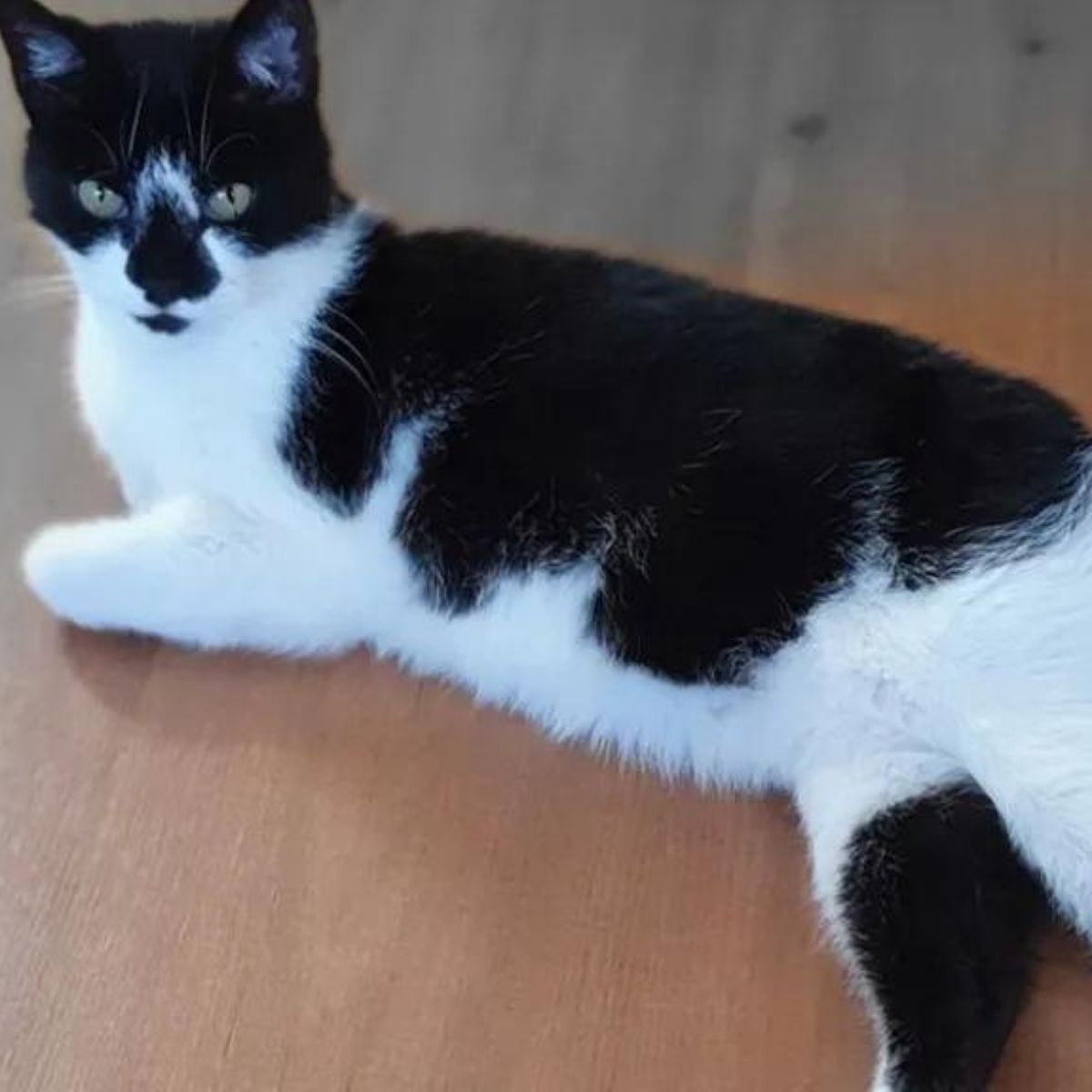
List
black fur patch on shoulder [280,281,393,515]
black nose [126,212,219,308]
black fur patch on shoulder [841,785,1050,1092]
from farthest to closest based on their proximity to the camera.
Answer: black fur patch on shoulder [280,281,393,515] → black nose [126,212,219,308] → black fur patch on shoulder [841,785,1050,1092]

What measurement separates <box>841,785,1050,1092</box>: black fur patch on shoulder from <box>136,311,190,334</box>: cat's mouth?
66 cm

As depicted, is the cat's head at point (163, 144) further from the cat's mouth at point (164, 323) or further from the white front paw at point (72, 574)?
the white front paw at point (72, 574)

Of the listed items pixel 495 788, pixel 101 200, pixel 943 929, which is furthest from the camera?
pixel 495 788

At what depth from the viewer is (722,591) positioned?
1513 millimetres

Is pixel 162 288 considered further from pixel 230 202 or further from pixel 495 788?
pixel 495 788

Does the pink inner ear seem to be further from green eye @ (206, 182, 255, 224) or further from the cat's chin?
the cat's chin

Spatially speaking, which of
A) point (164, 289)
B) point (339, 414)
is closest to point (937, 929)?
point (339, 414)

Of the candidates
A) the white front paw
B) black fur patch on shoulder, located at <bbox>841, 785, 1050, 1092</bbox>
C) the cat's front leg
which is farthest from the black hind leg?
the white front paw

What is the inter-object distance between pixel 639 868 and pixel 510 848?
10cm

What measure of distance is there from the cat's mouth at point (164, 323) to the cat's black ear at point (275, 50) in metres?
0.18

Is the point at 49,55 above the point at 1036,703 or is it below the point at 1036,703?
above

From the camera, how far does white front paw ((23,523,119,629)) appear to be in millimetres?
1656

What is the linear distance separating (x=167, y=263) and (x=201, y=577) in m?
0.27

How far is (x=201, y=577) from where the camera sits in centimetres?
164
